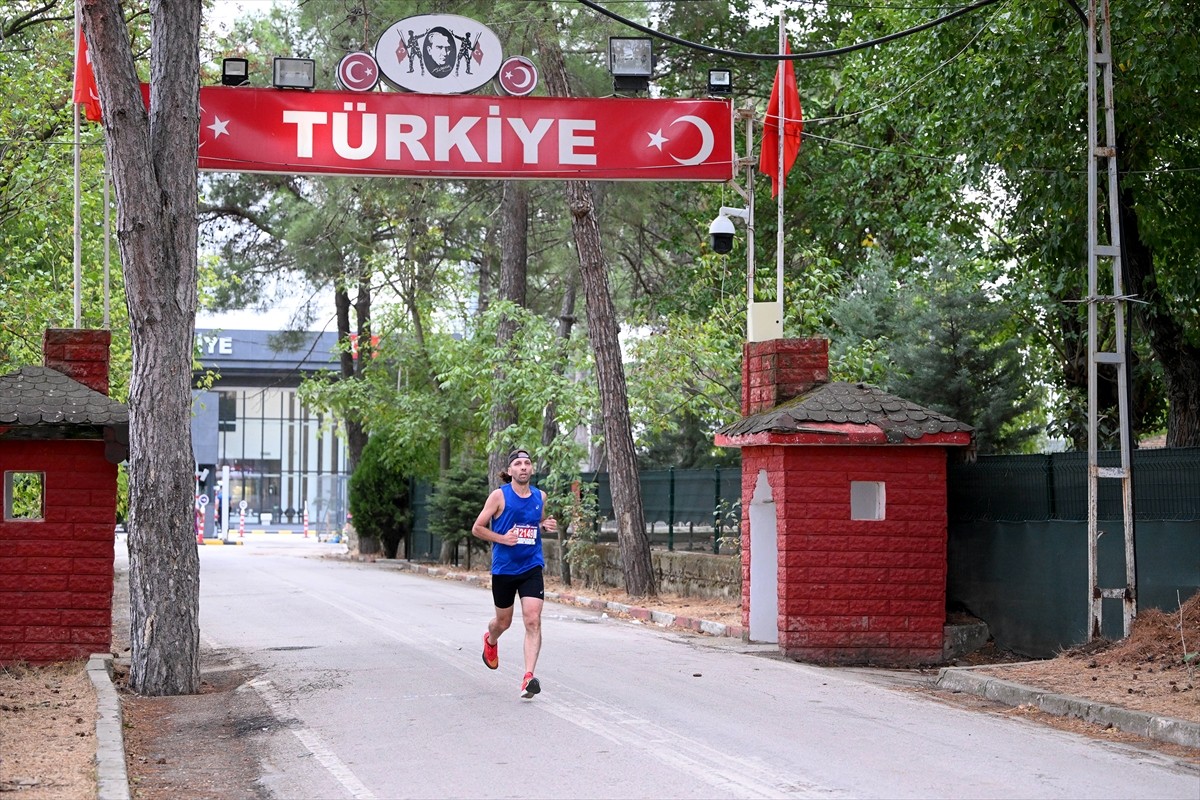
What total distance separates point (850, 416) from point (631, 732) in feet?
19.5

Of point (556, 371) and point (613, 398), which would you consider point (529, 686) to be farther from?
point (556, 371)

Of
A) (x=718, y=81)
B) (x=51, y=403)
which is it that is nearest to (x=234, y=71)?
(x=51, y=403)

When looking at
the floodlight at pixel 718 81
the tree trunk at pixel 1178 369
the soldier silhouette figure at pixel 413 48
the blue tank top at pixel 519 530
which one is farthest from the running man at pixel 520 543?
the tree trunk at pixel 1178 369

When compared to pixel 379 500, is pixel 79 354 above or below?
above

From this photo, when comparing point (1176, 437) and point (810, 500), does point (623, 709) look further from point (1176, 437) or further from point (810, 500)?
point (1176, 437)

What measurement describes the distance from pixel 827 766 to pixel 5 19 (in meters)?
22.3

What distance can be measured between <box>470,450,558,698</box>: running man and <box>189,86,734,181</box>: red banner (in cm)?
567

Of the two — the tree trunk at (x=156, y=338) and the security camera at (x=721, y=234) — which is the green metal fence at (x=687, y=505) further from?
the tree trunk at (x=156, y=338)

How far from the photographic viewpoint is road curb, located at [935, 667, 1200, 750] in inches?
361

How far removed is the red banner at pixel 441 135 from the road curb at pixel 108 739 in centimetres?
584

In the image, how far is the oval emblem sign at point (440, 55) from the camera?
1477 centimetres

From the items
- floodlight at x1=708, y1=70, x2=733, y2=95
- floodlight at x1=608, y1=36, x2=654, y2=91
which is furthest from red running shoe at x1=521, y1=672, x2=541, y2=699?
floodlight at x1=708, y1=70, x2=733, y2=95

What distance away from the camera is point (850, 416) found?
1408 centimetres

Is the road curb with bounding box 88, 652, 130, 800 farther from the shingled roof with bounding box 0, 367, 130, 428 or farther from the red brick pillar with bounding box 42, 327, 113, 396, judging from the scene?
the red brick pillar with bounding box 42, 327, 113, 396
